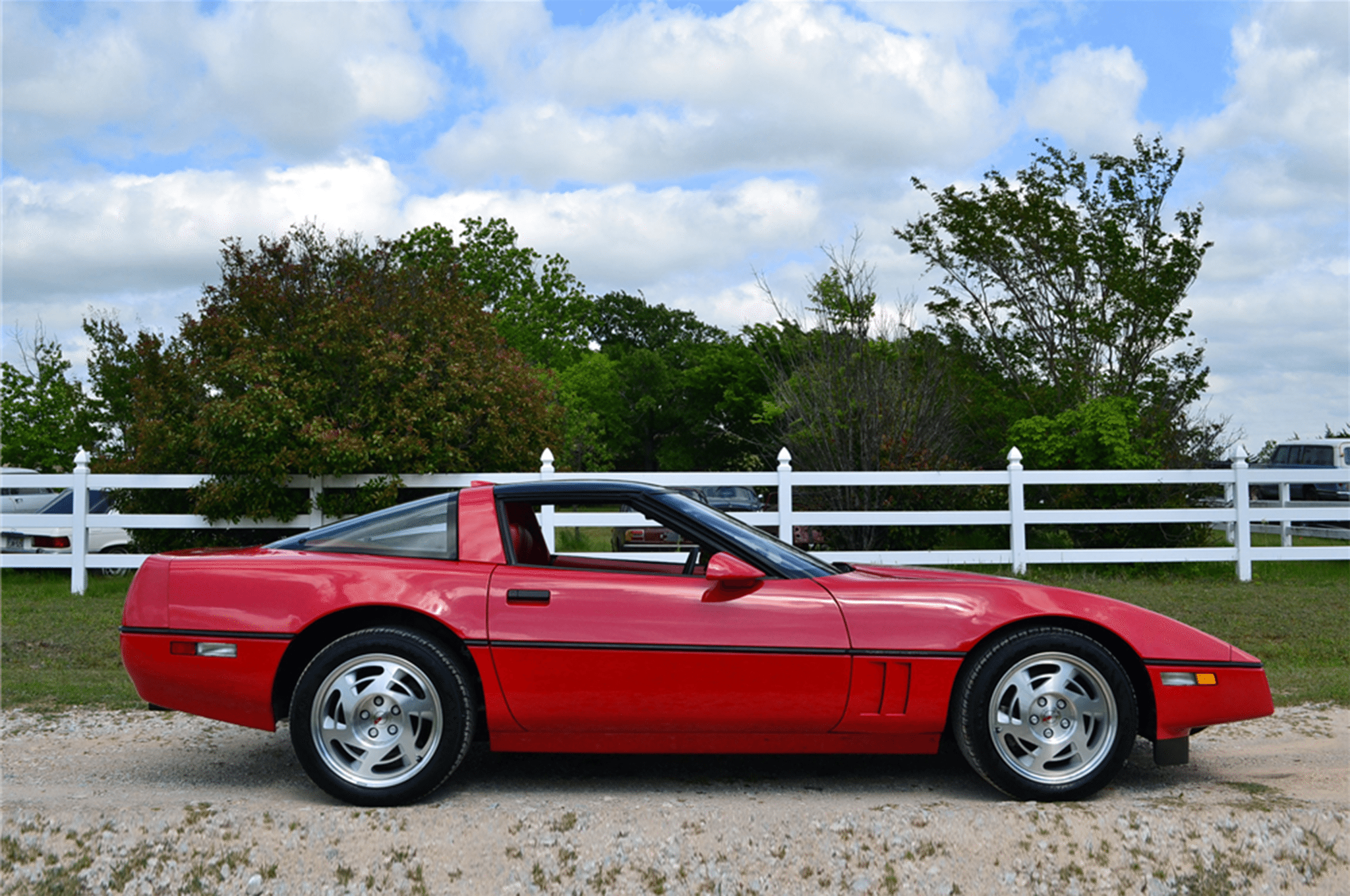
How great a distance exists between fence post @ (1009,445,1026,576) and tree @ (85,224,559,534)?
599cm

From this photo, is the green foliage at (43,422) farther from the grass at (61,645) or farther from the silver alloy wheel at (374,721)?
the silver alloy wheel at (374,721)

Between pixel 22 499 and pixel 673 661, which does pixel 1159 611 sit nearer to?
pixel 673 661

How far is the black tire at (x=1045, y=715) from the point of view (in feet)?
13.6

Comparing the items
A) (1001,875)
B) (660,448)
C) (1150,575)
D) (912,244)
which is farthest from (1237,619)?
(660,448)

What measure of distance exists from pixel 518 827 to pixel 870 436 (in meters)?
11.8

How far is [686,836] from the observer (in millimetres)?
3803

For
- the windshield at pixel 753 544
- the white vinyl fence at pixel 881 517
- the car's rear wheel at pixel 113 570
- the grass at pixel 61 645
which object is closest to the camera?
the windshield at pixel 753 544

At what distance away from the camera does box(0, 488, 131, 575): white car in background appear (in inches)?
517

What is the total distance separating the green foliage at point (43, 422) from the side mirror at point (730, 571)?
87.3 ft

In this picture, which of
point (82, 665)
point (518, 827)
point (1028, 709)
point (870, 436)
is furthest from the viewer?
point (870, 436)

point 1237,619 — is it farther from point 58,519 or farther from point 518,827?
point 58,519

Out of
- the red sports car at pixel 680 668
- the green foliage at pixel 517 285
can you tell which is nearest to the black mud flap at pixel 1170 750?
the red sports car at pixel 680 668

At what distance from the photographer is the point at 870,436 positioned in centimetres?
1514

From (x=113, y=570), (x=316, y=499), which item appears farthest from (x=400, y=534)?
(x=113, y=570)
